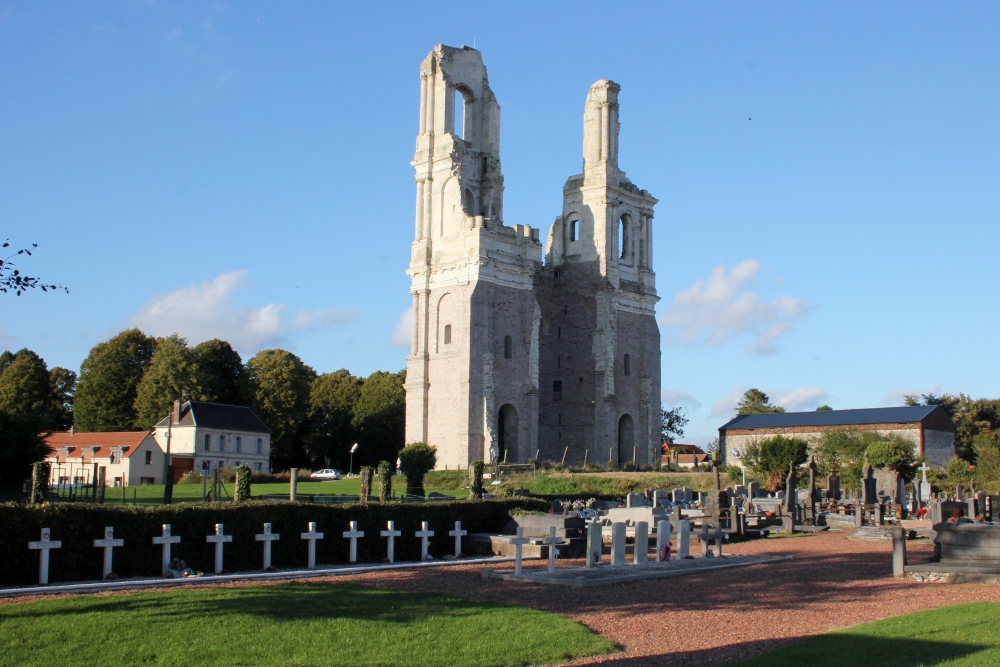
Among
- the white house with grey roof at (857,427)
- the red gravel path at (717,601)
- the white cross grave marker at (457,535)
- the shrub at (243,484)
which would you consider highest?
the white house with grey roof at (857,427)

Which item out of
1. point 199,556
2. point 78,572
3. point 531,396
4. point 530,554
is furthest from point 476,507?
point 531,396

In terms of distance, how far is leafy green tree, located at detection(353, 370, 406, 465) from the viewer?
75750 millimetres

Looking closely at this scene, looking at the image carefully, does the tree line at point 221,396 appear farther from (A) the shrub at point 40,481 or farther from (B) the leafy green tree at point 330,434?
(A) the shrub at point 40,481

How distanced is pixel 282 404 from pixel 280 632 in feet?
218

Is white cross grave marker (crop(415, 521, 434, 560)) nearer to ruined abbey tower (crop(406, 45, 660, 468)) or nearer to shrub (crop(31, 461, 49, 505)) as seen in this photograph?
shrub (crop(31, 461, 49, 505))

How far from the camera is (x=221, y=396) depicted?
7856 cm

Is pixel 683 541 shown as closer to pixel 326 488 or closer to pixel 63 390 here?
pixel 326 488

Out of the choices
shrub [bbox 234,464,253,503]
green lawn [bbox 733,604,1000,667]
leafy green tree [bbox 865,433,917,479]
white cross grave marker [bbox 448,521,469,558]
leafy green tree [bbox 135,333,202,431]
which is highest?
leafy green tree [bbox 135,333,202,431]

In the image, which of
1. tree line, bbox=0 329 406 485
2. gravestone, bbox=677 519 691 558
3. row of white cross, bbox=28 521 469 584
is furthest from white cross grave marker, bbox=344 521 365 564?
tree line, bbox=0 329 406 485

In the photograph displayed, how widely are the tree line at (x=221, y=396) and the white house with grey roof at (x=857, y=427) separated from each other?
24.3m

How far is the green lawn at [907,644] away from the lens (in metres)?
10.0

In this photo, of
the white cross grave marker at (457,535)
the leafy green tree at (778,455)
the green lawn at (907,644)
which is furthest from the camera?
the leafy green tree at (778,455)

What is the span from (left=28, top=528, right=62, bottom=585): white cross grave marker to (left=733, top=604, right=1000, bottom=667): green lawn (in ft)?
32.8

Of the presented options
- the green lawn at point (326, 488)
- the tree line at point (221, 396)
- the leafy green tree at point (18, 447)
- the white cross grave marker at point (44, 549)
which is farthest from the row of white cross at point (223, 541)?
the tree line at point (221, 396)
